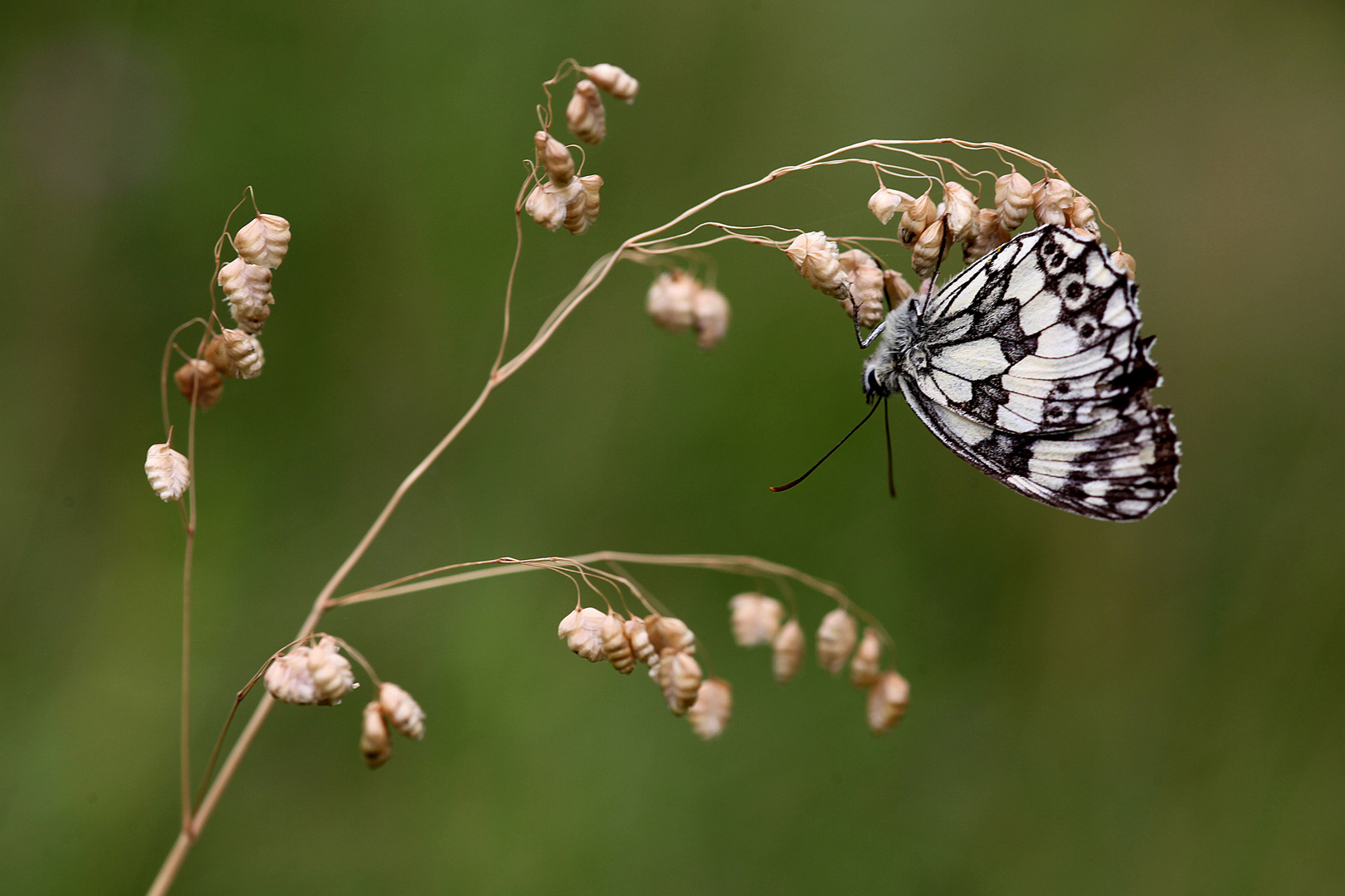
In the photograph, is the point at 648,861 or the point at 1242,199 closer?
the point at 648,861

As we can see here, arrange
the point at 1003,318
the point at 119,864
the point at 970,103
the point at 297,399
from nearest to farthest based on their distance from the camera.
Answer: the point at 1003,318
the point at 119,864
the point at 297,399
the point at 970,103

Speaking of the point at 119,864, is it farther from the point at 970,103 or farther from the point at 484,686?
the point at 970,103

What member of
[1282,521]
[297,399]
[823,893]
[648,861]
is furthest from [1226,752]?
[297,399]

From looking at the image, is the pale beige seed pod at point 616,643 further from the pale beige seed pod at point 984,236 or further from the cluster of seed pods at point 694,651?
the pale beige seed pod at point 984,236

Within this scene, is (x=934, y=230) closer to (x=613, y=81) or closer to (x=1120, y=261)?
(x=1120, y=261)

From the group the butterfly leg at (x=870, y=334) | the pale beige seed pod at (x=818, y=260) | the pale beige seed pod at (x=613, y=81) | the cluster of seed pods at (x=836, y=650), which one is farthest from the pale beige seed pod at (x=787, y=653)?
the pale beige seed pod at (x=613, y=81)

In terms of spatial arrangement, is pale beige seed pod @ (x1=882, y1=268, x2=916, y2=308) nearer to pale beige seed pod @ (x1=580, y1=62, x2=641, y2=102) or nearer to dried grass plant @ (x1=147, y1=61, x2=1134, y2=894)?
dried grass plant @ (x1=147, y1=61, x2=1134, y2=894)
